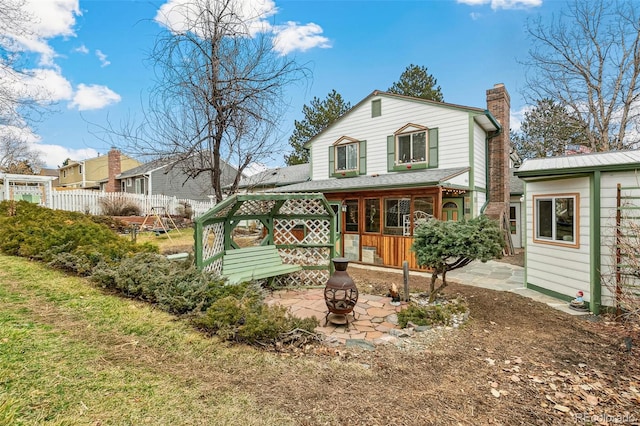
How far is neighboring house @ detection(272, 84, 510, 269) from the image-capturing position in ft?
31.9

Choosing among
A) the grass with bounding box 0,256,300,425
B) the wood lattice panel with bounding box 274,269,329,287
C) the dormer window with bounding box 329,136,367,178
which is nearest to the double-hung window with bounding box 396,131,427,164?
the dormer window with bounding box 329,136,367,178

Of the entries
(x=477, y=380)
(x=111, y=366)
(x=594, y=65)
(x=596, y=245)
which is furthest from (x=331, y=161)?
(x=594, y=65)

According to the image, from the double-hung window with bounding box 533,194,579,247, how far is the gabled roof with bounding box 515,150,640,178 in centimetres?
62

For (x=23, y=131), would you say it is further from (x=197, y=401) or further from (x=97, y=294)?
(x=197, y=401)

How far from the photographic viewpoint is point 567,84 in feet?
45.7

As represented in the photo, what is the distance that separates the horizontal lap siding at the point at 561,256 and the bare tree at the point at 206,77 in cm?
586

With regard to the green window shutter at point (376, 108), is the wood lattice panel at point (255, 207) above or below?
below

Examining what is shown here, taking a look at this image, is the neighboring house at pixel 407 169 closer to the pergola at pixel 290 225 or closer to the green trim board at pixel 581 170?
the green trim board at pixel 581 170

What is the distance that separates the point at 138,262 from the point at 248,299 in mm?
2516

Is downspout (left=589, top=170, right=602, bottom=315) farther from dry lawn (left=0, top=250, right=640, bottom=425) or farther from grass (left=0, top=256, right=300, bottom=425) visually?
grass (left=0, top=256, right=300, bottom=425)

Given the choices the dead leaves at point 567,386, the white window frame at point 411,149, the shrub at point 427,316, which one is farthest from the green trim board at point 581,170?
the white window frame at point 411,149

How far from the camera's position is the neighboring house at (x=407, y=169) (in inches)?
383

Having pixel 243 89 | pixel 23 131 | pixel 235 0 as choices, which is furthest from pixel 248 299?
pixel 23 131

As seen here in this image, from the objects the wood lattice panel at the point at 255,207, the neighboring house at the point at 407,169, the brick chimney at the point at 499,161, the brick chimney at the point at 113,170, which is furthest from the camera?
the brick chimney at the point at 113,170
